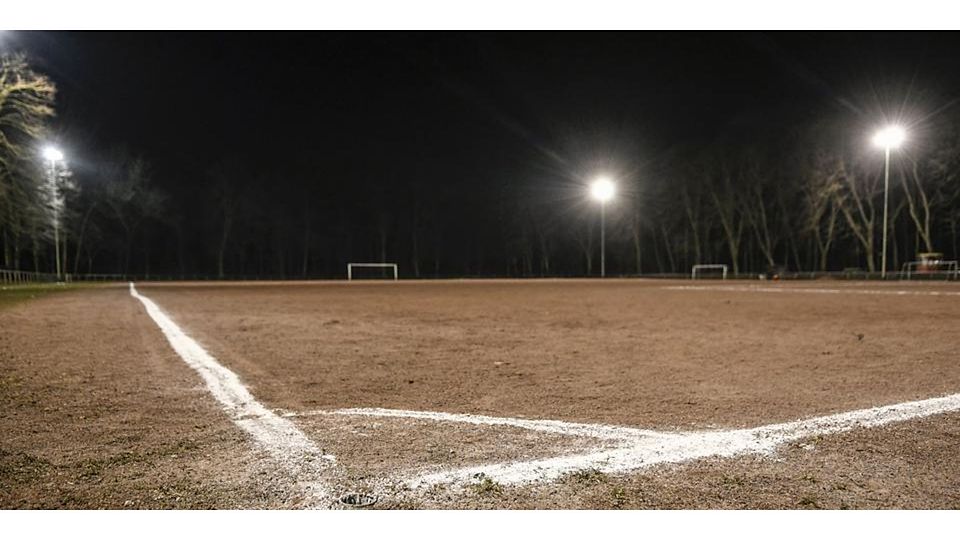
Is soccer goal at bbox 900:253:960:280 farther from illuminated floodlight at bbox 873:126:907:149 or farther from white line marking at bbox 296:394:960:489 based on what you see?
white line marking at bbox 296:394:960:489

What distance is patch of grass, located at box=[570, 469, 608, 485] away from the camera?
268 centimetres

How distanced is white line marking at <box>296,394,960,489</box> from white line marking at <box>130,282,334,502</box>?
32 cm

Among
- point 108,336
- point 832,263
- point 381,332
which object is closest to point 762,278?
point 832,263

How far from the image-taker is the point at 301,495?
2.54 metres

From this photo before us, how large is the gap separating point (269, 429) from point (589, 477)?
196 centimetres

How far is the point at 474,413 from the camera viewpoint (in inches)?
153

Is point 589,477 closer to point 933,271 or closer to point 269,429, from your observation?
point 269,429

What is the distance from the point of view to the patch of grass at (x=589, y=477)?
8.78 feet

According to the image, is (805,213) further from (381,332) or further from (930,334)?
(381,332)

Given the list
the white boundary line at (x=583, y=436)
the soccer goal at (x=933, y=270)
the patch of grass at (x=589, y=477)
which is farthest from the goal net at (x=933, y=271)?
the patch of grass at (x=589, y=477)

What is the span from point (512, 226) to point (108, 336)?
55.7 m

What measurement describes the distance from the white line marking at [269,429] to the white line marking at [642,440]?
0.32 metres

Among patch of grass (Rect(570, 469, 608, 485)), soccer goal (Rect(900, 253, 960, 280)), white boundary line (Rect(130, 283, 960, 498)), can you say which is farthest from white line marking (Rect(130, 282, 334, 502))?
soccer goal (Rect(900, 253, 960, 280))

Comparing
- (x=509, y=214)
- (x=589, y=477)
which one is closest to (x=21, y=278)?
(x=589, y=477)
